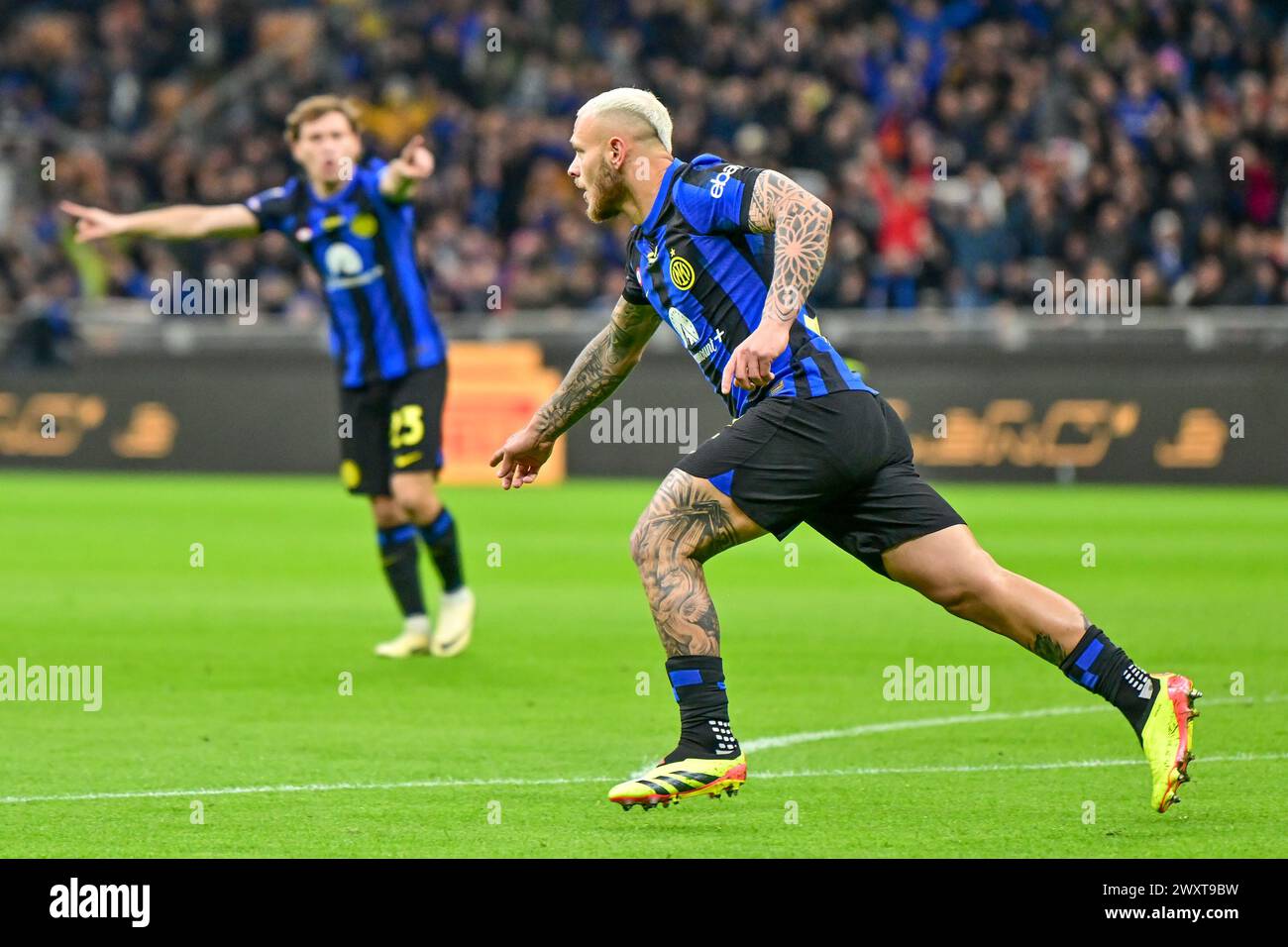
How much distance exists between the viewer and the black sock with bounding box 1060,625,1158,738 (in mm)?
6438

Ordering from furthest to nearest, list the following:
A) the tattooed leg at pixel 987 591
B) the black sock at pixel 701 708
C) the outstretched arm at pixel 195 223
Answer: the outstretched arm at pixel 195 223
the tattooed leg at pixel 987 591
the black sock at pixel 701 708

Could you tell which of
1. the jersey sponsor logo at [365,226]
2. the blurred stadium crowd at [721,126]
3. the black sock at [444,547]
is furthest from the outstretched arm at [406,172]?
the blurred stadium crowd at [721,126]

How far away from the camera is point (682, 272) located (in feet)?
21.5

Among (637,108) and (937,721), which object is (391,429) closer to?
(937,721)

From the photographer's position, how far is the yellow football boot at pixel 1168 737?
6.23 m

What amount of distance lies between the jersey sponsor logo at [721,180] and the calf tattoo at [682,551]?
0.86 metres

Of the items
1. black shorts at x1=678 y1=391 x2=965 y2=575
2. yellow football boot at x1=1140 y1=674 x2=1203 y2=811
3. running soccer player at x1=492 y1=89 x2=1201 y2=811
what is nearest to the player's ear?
running soccer player at x1=492 y1=89 x2=1201 y2=811

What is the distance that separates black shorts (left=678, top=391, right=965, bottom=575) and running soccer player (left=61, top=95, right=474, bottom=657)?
4.36 meters

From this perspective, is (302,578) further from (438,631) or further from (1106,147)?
(1106,147)

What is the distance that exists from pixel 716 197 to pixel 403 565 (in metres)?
4.71

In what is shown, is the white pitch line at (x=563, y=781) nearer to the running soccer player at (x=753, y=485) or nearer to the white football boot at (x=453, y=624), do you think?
the running soccer player at (x=753, y=485)

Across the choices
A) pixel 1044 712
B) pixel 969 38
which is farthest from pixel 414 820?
pixel 969 38

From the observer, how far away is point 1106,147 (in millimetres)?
23047
